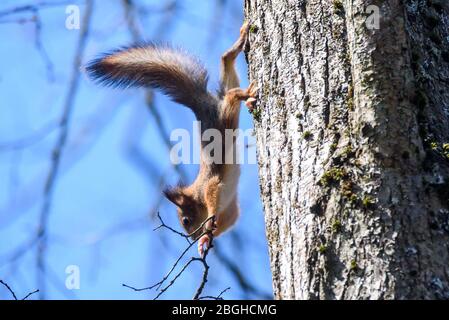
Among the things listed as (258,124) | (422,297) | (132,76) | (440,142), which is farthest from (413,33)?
(132,76)

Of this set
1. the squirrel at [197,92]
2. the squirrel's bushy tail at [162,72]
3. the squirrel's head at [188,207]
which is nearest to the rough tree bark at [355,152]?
the squirrel at [197,92]

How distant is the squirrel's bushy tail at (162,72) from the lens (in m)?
3.77

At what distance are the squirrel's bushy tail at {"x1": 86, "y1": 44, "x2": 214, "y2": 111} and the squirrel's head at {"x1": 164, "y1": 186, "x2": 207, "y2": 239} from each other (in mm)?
669

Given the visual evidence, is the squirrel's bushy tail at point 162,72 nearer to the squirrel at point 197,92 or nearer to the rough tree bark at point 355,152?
the squirrel at point 197,92

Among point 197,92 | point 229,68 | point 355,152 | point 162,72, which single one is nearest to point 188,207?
point 197,92

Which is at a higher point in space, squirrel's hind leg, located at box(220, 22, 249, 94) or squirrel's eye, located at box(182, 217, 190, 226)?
squirrel's hind leg, located at box(220, 22, 249, 94)

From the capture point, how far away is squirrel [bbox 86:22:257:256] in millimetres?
3717

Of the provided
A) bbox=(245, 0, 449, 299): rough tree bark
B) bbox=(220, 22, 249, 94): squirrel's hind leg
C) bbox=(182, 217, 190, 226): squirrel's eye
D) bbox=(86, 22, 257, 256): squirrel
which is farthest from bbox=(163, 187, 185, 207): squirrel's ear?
bbox=(245, 0, 449, 299): rough tree bark

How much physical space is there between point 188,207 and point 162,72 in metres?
0.97

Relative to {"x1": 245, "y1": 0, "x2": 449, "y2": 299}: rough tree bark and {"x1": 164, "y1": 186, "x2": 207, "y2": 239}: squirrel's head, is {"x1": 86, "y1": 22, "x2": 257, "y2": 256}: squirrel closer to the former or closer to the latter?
{"x1": 164, "y1": 186, "x2": 207, "y2": 239}: squirrel's head

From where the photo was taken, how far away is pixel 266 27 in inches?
90.0

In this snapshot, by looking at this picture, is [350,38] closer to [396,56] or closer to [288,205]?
[396,56]

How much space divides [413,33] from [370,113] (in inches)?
18.2

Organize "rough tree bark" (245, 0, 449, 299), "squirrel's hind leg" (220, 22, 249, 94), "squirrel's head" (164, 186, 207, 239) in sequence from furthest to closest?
"squirrel's head" (164, 186, 207, 239) → "squirrel's hind leg" (220, 22, 249, 94) → "rough tree bark" (245, 0, 449, 299)
